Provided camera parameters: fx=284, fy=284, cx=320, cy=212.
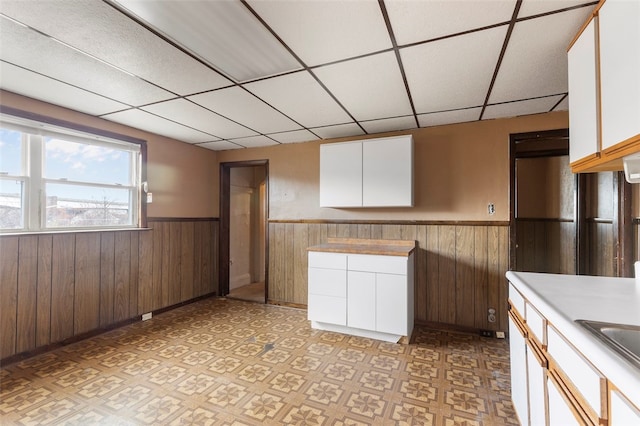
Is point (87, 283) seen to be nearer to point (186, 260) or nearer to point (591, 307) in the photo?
point (186, 260)

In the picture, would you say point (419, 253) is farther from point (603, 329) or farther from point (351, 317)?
point (603, 329)

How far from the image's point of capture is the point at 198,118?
3.05m

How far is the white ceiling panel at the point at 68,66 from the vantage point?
1653 mm

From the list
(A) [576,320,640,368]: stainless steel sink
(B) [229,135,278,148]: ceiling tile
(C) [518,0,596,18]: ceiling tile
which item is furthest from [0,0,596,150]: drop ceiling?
(A) [576,320,640,368]: stainless steel sink

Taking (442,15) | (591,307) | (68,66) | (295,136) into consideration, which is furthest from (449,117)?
(68,66)

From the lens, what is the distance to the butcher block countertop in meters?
2.95

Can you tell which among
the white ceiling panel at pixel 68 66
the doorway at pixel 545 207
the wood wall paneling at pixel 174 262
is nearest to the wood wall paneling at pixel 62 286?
the wood wall paneling at pixel 174 262

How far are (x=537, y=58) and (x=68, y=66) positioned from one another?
316 cm

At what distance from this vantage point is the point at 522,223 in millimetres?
4320

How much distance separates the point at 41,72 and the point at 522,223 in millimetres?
5705

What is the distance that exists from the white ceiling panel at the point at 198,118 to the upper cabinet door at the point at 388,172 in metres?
1.53

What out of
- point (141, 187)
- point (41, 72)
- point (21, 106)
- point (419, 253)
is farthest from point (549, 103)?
point (21, 106)

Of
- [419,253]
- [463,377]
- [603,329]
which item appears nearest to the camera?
[603,329]

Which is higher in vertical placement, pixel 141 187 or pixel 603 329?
pixel 141 187
